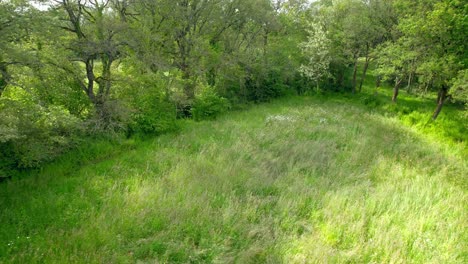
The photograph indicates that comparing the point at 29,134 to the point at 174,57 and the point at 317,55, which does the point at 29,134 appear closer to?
the point at 174,57

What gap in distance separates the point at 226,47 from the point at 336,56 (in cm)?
1027

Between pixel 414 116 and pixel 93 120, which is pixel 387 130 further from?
pixel 93 120

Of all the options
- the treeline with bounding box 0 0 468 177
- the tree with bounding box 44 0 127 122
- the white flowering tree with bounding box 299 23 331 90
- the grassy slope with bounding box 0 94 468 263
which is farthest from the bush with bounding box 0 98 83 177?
the white flowering tree with bounding box 299 23 331 90

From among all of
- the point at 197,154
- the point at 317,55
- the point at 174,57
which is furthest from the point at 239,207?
the point at 317,55

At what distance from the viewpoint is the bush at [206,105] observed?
14188 mm

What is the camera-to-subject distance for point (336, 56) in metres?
22.4

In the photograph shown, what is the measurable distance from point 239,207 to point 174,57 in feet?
38.4

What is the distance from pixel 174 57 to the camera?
1498 centimetres

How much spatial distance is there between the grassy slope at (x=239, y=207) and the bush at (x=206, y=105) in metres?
4.87

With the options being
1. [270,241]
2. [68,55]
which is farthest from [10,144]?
[270,241]

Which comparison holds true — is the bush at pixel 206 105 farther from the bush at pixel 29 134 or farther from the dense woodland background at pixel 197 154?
the bush at pixel 29 134

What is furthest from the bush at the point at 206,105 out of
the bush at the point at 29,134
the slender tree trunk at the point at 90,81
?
the bush at the point at 29,134

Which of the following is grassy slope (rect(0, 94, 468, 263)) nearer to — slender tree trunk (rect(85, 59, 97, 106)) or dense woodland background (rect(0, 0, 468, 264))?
dense woodland background (rect(0, 0, 468, 264))

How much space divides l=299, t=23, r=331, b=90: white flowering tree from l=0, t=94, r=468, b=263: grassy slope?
14141 millimetres
